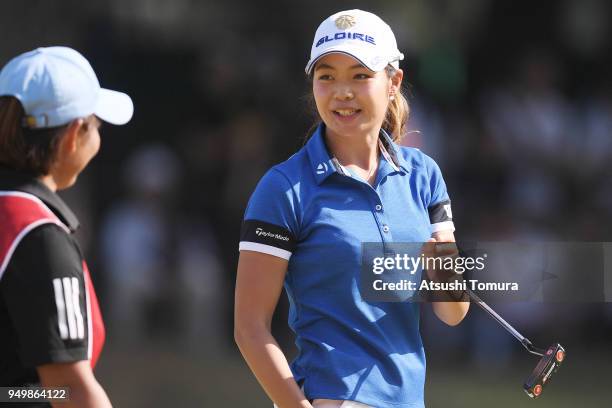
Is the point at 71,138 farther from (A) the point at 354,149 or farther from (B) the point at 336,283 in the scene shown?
(A) the point at 354,149

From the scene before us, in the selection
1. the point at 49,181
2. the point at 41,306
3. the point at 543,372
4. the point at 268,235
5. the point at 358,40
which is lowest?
the point at 543,372

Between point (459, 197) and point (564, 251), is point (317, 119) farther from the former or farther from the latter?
point (459, 197)

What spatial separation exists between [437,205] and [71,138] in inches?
45.1

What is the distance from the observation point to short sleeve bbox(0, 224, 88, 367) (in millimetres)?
2342

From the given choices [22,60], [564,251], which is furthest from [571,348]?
[22,60]

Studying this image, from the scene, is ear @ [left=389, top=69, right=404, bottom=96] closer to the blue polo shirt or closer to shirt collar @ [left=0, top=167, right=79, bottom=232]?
the blue polo shirt

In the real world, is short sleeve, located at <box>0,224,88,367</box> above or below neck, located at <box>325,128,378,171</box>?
below

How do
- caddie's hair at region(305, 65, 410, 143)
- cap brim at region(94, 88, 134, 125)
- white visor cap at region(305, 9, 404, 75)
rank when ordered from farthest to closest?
caddie's hair at region(305, 65, 410, 143) → white visor cap at region(305, 9, 404, 75) → cap brim at region(94, 88, 134, 125)

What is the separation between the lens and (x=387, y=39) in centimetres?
316

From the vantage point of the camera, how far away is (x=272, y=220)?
298 centimetres

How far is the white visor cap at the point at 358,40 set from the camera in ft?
10.1

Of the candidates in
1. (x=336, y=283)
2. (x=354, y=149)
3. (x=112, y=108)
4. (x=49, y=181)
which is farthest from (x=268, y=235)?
(x=49, y=181)

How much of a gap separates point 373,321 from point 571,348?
20.2 feet

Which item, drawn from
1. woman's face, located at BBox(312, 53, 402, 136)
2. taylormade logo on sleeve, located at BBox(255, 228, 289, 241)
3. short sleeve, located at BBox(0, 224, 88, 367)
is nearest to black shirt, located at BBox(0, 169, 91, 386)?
short sleeve, located at BBox(0, 224, 88, 367)
